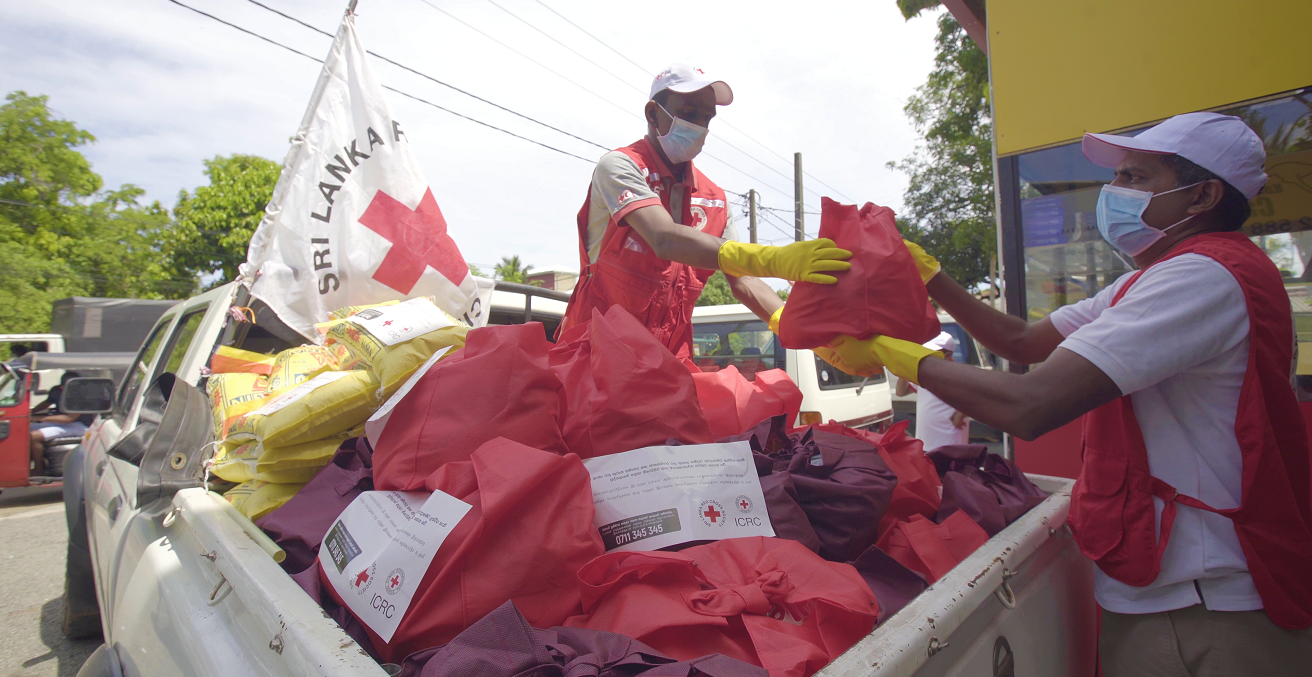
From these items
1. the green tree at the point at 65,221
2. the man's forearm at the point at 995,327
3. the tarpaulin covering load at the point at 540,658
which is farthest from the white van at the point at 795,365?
the green tree at the point at 65,221

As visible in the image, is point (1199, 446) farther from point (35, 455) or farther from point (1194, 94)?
point (35, 455)

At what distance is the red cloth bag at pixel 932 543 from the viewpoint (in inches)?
55.3

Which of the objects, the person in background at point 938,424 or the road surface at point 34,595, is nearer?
the road surface at point 34,595

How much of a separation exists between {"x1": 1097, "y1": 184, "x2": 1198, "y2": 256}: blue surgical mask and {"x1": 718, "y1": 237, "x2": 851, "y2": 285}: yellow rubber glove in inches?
24.7

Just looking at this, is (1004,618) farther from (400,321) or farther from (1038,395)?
(400,321)

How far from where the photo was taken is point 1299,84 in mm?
2715

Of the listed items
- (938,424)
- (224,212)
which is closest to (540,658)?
(938,424)

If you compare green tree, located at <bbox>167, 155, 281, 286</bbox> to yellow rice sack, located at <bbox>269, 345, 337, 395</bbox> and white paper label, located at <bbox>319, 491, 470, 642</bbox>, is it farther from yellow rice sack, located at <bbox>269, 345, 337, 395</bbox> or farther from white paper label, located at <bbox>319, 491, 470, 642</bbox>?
white paper label, located at <bbox>319, 491, 470, 642</bbox>

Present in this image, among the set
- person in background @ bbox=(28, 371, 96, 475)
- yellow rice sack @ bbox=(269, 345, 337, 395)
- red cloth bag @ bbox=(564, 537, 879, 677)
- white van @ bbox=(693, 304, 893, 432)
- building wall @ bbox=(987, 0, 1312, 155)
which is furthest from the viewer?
person in background @ bbox=(28, 371, 96, 475)

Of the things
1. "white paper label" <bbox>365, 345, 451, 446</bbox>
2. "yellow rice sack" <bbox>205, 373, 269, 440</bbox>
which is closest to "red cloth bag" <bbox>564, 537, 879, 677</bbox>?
"white paper label" <bbox>365, 345, 451, 446</bbox>

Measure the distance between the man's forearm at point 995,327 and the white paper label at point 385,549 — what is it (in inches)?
54.3

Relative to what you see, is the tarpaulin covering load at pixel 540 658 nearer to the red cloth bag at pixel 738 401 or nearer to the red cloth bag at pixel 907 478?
the red cloth bag at pixel 907 478

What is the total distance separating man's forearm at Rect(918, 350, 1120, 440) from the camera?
1212mm

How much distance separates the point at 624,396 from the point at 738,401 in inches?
25.3
